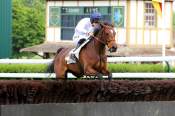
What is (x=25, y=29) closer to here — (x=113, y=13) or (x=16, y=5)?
(x=16, y=5)

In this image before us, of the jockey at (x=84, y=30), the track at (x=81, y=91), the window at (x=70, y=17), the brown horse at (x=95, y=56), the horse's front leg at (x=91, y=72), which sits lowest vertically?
the track at (x=81, y=91)

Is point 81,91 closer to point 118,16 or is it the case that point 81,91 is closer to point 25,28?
point 118,16

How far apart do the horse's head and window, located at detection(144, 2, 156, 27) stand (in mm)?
20362

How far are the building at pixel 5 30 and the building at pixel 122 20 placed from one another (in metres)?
12.4

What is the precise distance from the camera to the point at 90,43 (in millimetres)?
11445

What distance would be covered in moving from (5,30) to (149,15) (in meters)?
14.8

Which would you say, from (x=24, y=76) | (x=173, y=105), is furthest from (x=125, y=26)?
(x=173, y=105)

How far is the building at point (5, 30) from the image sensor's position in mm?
17906

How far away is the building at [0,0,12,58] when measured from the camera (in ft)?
58.7

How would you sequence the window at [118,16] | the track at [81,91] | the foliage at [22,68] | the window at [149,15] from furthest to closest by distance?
the window at [149,15] < the window at [118,16] < the foliage at [22,68] < the track at [81,91]

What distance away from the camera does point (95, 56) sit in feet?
36.5

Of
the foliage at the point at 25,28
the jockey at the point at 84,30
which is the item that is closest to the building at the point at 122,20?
the jockey at the point at 84,30

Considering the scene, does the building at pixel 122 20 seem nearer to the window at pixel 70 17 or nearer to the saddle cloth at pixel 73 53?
the window at pixel 70 17

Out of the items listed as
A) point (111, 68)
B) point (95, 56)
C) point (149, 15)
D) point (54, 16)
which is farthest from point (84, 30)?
point (54, 16)
